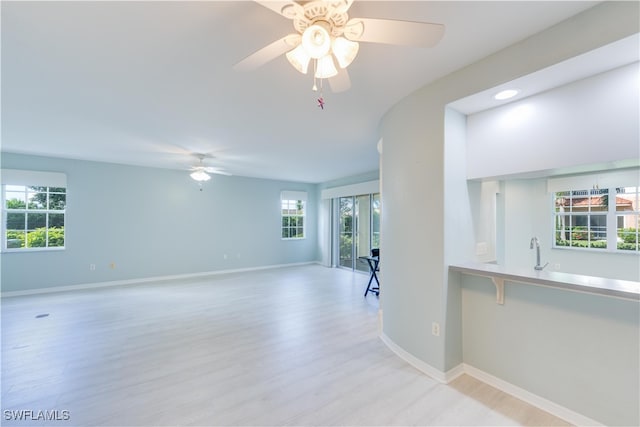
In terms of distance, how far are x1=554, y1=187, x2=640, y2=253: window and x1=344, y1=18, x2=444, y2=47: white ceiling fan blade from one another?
2.97m

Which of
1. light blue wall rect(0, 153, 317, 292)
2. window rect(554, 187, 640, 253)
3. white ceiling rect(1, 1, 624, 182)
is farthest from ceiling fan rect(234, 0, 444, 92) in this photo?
light blue wall rect(0, 153, 317, 292)

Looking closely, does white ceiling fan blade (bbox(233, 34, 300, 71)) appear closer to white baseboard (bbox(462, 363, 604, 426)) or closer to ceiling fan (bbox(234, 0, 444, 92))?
ceiling fan (bbox(234, 0, 444, 92))

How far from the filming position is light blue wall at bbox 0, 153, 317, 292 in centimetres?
490

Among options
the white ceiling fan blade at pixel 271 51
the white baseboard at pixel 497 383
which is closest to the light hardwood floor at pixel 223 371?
the white baseboard at pixel 497 383

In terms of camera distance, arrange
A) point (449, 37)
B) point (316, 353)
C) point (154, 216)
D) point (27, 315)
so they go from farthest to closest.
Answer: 1. point (154, 216)
2. point (27, 315)
3. point (316, 353)
4. point (449, 37)

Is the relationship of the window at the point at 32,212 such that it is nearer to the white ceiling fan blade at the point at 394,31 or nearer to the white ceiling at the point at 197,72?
the white ceiling at the point at 197,72

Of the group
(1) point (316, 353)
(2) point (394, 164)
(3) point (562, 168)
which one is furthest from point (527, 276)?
(1) point (316, 353)

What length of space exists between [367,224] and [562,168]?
16.4 ft

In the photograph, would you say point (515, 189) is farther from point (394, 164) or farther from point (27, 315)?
point (27, 315)

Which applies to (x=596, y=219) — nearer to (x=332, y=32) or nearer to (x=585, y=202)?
(x=585, y=202)

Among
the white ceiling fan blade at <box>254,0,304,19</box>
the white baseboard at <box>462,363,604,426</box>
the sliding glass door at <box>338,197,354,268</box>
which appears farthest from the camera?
the sliding glass door at <box>338,197,354,268</box>

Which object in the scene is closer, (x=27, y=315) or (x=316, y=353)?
(x=316, y=353)

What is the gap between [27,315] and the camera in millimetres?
3670

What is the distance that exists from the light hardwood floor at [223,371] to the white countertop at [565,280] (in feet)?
3.02
